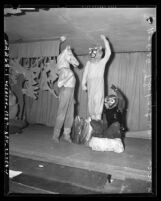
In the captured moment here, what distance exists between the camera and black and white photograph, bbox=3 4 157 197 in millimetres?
1976

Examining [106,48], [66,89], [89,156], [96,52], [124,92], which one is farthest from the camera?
[124,92]

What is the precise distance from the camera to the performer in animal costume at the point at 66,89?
304 centimetres

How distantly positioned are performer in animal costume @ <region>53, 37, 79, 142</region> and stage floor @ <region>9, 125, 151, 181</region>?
0.27 m

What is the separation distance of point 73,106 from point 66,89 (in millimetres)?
267

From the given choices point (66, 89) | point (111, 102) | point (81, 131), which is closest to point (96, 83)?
point (111, 102)

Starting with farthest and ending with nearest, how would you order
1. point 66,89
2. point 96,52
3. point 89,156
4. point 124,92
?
point 124,92 → point 66,89 → point 96,52 → point 89,156

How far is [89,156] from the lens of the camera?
103 inches

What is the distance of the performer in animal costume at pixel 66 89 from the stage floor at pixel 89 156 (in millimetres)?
267

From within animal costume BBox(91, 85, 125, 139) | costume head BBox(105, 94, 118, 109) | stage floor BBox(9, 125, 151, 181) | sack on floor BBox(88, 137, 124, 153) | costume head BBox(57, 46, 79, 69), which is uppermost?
costume head BBox(57, 46, 79, 69)

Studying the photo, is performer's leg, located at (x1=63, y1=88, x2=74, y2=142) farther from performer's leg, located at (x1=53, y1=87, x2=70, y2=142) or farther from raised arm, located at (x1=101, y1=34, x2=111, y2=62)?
raised arm, located at (x1=101, y1=34, x2=111, y2=62)

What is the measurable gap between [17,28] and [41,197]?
2107 mm

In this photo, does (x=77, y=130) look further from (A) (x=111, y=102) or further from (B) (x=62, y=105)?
(A) (x=111, y=102)

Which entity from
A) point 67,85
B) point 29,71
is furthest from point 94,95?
point 29,71

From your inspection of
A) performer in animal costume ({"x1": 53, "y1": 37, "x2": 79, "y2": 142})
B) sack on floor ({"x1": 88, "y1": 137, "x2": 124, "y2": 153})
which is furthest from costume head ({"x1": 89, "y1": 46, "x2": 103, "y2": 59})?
sack on floor ({"x1": 88, "y1": 137, "x2": 124, "y2": 153})
